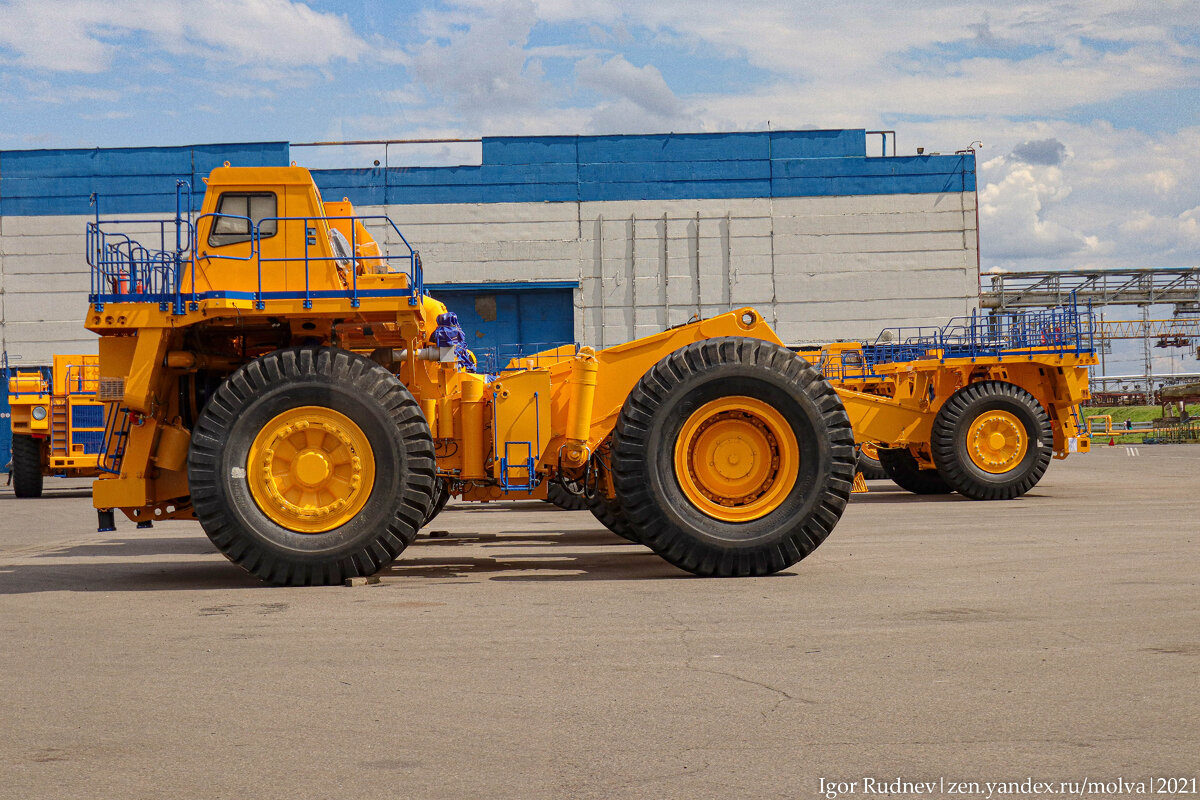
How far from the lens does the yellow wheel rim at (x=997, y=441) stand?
62.6ft

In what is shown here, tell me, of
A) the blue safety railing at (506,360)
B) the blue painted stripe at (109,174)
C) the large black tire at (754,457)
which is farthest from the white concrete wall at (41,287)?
A: the large black tire at (754,457)

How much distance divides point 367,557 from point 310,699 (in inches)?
152

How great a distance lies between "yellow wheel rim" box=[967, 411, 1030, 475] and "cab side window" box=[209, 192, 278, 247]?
12.9 meters

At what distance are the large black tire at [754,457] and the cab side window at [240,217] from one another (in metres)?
3.67

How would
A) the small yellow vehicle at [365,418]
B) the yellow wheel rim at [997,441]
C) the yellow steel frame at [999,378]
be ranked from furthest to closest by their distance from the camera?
the yellow steel frame at [999,378] < the yellow wheel rim at [997,441] < the small yellow vehicle at [365,418]

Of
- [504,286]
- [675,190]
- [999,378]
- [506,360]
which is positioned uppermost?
[675,190]

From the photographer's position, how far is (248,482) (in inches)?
368

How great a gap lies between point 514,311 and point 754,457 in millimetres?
33919

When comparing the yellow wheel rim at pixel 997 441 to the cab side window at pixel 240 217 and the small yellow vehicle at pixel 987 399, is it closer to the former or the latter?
the small yellow vehicle at pixel 987 399

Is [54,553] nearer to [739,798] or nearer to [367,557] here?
[367,557]

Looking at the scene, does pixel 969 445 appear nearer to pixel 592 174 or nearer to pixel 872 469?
pixel 872 469

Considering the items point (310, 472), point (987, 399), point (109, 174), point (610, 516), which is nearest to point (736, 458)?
point (610, 516)

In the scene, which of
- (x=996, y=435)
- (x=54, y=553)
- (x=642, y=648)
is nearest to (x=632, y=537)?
(x=642, y=648)

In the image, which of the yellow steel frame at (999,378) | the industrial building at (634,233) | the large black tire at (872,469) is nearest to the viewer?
the yellow steel frame at (999,378)
